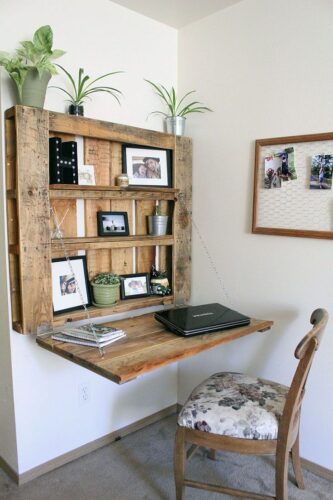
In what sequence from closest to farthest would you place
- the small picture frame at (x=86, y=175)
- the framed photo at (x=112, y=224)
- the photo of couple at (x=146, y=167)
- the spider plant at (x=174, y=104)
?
the small picture frame at (x=86, y=175), the framed photo at (x=112, y=224), the photo of couple at (x=146, y=167), the spider plant at (x=174, y=104)

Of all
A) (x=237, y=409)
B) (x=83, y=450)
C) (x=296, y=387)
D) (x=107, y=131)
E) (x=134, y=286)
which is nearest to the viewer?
(x=296, y=387)

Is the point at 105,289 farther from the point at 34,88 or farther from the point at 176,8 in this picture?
the point at 176,8

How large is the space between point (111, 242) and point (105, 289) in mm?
246

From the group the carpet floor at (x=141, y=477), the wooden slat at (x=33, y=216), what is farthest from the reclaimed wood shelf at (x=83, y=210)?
the carpet floor at (x=141, y=477)

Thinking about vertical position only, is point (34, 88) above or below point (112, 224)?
above

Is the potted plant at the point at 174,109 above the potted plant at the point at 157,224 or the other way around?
above

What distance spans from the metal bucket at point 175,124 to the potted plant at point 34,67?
2.71 ft

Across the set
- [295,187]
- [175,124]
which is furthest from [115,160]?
[295,187]

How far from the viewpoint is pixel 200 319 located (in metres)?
2.04

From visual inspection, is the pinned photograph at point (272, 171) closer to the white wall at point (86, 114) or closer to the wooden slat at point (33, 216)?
the white wall at point (86, 114)

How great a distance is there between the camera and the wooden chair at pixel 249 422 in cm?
162

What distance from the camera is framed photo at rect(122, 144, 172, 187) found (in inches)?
91.7

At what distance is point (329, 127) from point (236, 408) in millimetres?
1332

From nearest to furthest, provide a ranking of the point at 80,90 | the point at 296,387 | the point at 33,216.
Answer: the point at 296,387
the point at 33,216
the point at 80,90
